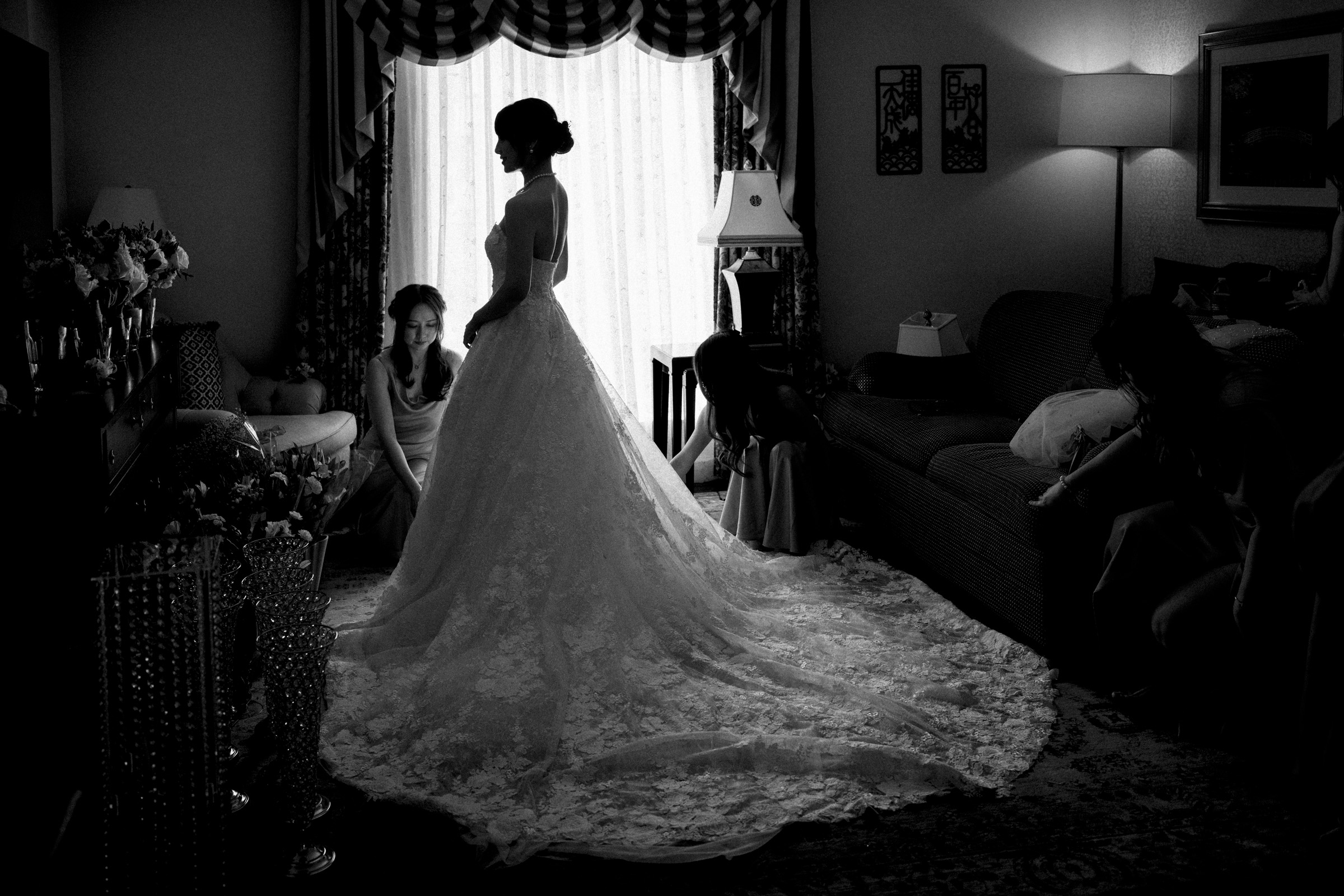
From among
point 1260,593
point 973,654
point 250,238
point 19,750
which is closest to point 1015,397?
point 973,654

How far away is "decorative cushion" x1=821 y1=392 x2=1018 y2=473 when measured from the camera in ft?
14.8

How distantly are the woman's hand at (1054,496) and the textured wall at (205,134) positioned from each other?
340 centimetres

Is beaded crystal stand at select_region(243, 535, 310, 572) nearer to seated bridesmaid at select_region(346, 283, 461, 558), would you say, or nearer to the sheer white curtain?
seated bridesmaid at select_region(346, 283, 461, 558)

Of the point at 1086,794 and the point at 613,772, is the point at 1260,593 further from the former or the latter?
the point at 613,772

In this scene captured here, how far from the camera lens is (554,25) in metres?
5.18

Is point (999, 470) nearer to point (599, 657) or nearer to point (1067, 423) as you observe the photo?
point (1067, 423)

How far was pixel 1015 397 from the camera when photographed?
5121 mm

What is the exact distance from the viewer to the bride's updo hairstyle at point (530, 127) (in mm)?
3648

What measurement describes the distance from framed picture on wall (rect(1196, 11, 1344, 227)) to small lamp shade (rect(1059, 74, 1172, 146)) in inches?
6.6

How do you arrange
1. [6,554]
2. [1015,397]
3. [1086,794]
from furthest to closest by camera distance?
[1015,397] < [1086,794] < [6,554]

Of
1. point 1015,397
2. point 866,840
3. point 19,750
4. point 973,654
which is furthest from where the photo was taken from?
point 1015,397

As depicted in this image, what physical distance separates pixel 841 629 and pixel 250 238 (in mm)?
3205

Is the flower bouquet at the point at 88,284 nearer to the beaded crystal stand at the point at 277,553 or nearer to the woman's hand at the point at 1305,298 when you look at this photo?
the beaded crystal stand at the point at 277,553

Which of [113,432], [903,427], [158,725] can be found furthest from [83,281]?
[903,427]
